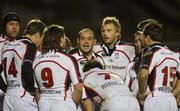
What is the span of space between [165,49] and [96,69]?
0.89m

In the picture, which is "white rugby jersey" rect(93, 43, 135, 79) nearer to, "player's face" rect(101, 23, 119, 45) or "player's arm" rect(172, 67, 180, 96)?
"player's face" rect(101, 23, 119, 45)

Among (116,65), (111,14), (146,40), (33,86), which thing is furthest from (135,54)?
(111,14)

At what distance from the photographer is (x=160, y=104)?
6.56m

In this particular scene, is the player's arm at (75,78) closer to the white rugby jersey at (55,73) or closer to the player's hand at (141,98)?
the white rugby jersey at (55,73)

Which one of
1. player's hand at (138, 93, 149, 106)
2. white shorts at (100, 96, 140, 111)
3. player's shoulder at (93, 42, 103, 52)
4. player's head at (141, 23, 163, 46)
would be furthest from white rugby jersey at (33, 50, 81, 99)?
player's shoulder at (93, 42, 103, 52)

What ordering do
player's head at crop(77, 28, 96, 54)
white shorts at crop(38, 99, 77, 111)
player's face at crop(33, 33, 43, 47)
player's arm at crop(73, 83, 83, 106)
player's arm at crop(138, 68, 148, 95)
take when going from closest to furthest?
1. white shorts at crop(38, 99, 77, 111)
2. player's arm at crop(73, 83, 83, 106)
3. player's arm at crop(138, 68, 148, 95)
4. player's face at crop(33, 33, 43, 47)
5. player's head at crop(77, 28, 96, 54)

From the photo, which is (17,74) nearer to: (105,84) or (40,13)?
(105,84)

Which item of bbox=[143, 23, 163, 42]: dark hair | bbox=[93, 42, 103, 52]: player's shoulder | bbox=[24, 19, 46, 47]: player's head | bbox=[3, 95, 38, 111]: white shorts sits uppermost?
bbox=[24, 19, 46, 47]: player's head

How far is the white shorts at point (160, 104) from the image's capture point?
21.5 feet

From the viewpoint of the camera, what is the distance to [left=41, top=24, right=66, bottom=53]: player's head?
6.27 metres

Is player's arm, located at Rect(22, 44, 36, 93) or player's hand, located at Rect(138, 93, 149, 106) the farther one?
player's hand, located at Rect(138, 93, 149, 106)

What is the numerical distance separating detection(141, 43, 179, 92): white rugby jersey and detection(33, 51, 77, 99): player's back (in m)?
0.99

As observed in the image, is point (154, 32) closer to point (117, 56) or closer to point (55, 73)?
point (117, 56)

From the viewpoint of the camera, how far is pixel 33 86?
22.0 feet
